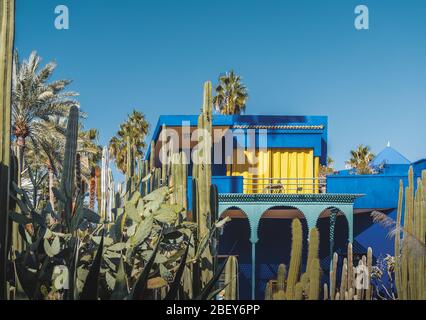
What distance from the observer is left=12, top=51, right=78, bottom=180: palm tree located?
2089 centimetres

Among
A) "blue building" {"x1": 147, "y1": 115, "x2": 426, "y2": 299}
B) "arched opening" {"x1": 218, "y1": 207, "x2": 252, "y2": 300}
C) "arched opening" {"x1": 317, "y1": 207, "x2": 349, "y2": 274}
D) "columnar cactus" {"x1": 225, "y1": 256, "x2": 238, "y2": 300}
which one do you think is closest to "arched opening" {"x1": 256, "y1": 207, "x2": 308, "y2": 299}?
"blue building" {"x1": 147, "y1": 115, "x2": 426, "y2": 299}

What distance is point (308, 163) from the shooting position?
70.4 feet

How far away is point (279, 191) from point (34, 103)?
32.9 feet

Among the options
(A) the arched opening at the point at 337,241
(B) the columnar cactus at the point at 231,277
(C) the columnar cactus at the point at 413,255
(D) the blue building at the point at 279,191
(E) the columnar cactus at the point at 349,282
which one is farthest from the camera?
(A) the arched opening at the point at 337,241

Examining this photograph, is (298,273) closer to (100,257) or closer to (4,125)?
(100,257)

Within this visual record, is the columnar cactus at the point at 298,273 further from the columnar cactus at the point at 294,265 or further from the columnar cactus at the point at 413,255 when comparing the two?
the columnar cactus at the point at 413,255

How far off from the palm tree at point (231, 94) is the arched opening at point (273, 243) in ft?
44.9

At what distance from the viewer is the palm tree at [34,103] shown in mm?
20886

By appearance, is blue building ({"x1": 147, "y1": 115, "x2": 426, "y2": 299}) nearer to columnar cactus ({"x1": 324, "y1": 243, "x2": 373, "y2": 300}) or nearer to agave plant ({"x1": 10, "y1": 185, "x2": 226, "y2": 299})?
columnar cactus ({"x1": 324, "y1": 243, "x2": 373, "y2": 300})

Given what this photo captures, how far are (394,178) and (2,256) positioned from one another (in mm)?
17293

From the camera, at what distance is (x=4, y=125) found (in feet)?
9.98

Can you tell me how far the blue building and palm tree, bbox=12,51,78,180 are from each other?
14.1ft

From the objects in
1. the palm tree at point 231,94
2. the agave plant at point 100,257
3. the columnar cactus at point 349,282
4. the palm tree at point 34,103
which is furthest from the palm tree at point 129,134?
the agave plant at point 100,257

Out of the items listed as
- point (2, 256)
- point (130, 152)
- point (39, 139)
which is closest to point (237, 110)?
point (39, 139)
